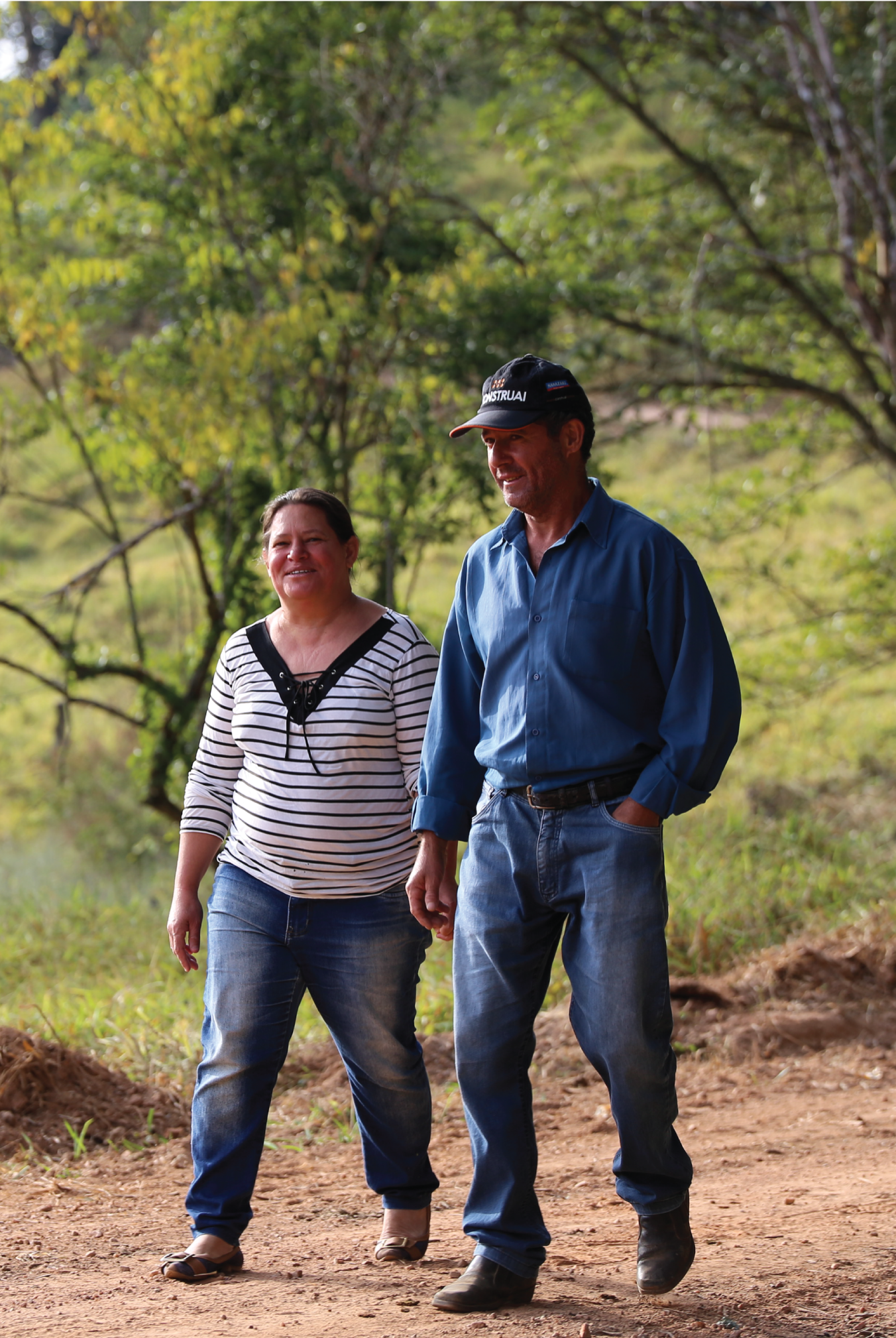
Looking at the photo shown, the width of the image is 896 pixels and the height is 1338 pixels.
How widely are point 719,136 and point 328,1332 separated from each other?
32.0 ft

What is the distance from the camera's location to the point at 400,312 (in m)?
8.08

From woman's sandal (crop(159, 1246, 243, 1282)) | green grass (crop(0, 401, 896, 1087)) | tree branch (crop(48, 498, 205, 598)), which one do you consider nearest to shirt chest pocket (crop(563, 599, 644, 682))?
woman's sandal (crop(159, 1246, 243, 1282))

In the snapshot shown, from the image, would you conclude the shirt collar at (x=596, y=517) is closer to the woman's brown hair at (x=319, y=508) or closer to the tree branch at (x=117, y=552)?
the woman's brown hair at (x=319, y=508)

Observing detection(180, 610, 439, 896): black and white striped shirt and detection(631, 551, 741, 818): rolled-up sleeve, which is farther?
detection(180, 610, 439, 896): black and white striped shirt

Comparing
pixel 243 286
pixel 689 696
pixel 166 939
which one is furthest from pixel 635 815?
pixel 243 286

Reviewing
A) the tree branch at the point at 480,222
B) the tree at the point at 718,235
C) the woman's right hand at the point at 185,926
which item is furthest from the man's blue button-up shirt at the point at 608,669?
the tree branch at the point at 480,222

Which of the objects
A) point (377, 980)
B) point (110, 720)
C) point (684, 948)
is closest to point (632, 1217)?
point (377, 980)

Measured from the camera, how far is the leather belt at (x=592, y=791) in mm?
2842

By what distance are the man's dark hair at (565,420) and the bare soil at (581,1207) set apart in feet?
→ 6.23

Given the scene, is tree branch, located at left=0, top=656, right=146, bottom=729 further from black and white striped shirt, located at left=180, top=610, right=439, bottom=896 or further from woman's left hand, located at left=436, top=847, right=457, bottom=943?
woman's left hand, located at left=436, top=847, right=457, bottom=943

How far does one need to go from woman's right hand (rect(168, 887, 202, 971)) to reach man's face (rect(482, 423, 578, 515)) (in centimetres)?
129

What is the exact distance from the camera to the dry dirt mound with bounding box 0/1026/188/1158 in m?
4.65

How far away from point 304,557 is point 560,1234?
77.1 inches

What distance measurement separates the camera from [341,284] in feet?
26.5
